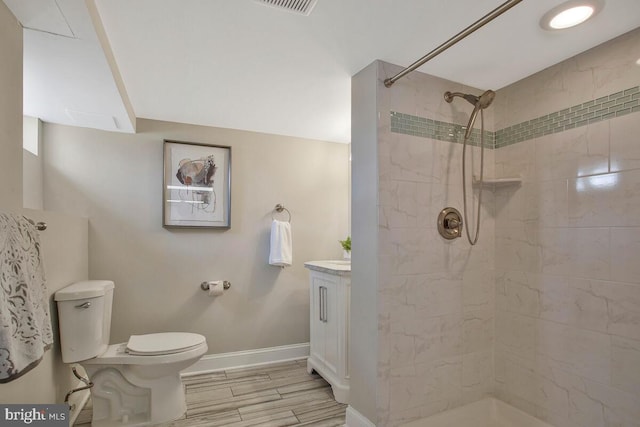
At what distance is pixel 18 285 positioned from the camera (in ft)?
3.68

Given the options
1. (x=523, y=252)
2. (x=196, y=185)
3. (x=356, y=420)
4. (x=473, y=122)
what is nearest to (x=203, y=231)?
(x=196, y=185)

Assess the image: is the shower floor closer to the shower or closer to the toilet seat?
the shower

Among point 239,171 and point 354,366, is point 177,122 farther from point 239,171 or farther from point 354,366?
point 354,366

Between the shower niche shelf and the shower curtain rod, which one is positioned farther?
the shower niche shelf

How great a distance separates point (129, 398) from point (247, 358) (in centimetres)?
103

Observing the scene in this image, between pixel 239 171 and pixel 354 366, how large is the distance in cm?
189

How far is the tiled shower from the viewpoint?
1.58 meters

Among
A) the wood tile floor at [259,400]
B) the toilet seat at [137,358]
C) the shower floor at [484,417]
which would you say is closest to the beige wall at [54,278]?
the toilet seat at [137,358]

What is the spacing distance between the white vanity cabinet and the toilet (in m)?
0.89

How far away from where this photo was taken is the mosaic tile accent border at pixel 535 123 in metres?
1.59

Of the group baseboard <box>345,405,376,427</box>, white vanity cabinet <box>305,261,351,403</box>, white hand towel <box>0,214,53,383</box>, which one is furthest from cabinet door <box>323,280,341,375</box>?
white hand towel <box>0,214,53,383</box>

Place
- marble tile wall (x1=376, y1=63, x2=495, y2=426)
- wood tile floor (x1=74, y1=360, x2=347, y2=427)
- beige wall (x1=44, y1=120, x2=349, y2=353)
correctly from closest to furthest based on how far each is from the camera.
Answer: marble tile wall (x1=376, y1=63, x2=495, y2=426) → wood tile floor (x1=74, y1=360, x2=347, y2=427) → beige wall (x1=44, y1=120, x2=349, y2=353)

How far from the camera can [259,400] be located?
7.70ft

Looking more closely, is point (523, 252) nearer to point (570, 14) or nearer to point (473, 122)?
point (473, 122)
